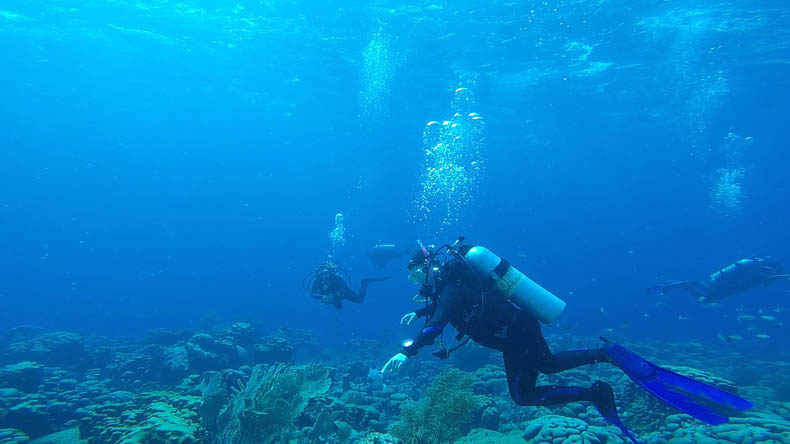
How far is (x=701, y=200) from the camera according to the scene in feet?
291

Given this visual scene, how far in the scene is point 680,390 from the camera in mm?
4980

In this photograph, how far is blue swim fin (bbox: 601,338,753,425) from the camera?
4.65 m

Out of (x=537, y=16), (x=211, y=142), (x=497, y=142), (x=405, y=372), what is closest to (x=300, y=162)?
(x=211, y=142)

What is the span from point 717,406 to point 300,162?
81.0m

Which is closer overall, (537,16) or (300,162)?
(537,16)

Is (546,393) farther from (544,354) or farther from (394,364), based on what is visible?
(394,364)

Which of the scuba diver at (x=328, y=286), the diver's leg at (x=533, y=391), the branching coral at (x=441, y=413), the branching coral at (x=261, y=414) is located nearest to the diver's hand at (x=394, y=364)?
the diver's leg at (x=533, y=391)

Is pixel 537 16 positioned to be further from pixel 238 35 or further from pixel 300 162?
pixel 300 162

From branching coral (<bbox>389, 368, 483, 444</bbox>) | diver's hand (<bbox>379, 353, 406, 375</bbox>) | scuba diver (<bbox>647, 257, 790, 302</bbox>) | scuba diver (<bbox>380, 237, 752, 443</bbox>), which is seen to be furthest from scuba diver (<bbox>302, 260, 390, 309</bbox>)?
scuba diver (<bbox>647, 257, 790, 302</bbox>)

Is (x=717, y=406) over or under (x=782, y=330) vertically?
over

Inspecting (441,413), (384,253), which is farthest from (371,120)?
(441,413)

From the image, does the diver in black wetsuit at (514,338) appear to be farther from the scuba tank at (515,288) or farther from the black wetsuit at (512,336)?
the scuba tank at (515,288)

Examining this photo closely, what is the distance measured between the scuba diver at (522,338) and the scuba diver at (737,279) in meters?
13.0

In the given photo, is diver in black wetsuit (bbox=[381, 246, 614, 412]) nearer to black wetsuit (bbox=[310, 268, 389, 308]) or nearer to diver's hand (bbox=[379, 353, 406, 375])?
diver's hand (bbox=[379, 353, 406, 375])
